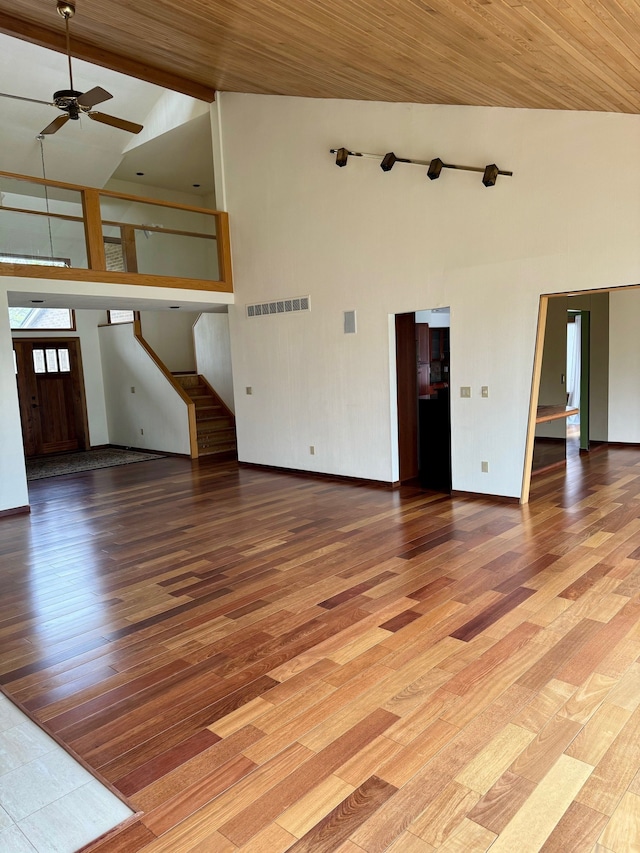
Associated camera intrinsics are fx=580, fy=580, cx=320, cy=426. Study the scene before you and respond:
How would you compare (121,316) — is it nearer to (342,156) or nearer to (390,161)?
Result: (342,156)

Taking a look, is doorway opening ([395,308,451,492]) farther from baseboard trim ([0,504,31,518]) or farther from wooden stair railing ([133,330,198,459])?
baseboard trim ([0,504,31,518])

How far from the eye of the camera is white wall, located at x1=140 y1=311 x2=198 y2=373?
11.3m

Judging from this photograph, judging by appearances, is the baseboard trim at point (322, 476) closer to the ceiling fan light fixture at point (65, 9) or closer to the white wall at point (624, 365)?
the white wall at point (624, 365)

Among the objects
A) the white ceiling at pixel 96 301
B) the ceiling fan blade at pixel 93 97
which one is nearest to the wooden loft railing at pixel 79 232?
the white ceiling at pixel 96 301

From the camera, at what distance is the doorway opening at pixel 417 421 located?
6945 millimetres

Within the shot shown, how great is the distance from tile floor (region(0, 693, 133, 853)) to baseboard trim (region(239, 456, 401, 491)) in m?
4.90

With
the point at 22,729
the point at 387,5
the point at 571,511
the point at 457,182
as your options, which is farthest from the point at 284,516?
the point at 387,5

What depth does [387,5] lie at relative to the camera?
3545mm

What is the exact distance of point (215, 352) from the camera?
11.4 metres

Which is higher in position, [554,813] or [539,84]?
[539,84]

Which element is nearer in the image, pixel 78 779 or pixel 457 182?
pixel 78 779

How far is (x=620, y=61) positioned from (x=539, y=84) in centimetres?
91

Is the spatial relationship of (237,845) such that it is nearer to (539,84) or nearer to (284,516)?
(284,516)

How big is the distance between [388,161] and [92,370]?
301 inches
